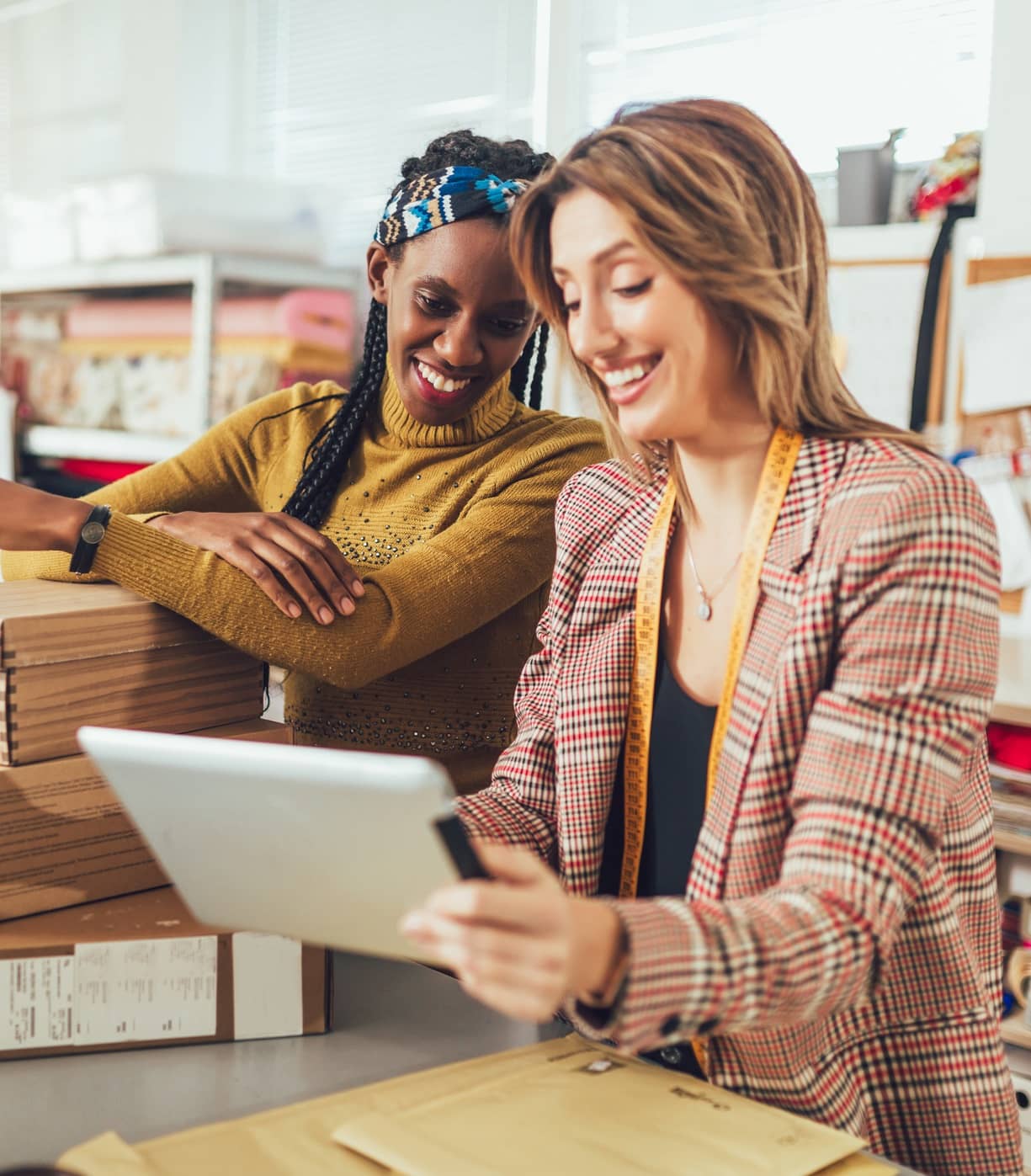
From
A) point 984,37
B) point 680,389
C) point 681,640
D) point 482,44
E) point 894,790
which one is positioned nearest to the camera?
point 894,790

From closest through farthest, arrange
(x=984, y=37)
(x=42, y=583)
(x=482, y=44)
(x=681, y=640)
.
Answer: (x=681, y=640), (x=42, y=583), (x=984, y=37), (x=482, y=44)

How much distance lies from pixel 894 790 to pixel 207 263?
2.73 metres

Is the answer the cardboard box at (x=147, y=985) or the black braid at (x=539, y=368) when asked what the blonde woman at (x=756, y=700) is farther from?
the black braid at (x=539, y=368)

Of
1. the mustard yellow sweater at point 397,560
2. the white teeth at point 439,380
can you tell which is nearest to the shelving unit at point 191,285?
the mustard yellow sweater at point 397,560

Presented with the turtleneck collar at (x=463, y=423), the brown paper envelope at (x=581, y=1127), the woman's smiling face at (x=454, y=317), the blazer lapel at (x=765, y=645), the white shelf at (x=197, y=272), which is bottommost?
the brown paper envelope at (x=581, y=1127)

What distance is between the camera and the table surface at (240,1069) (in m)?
0.93

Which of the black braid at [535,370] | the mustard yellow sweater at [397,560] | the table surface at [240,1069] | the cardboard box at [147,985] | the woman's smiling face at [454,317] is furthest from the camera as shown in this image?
the black braid at [535,370]

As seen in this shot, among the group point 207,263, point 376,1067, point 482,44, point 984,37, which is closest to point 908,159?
point 984,37

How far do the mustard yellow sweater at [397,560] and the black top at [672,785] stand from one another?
39cm

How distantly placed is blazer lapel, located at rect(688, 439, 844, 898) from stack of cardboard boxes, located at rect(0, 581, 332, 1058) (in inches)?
13.5

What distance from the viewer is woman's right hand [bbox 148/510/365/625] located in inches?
53.1

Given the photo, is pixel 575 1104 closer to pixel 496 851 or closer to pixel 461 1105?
pixel 461 1105

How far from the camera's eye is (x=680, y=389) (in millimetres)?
996

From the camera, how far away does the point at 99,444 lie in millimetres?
3586
